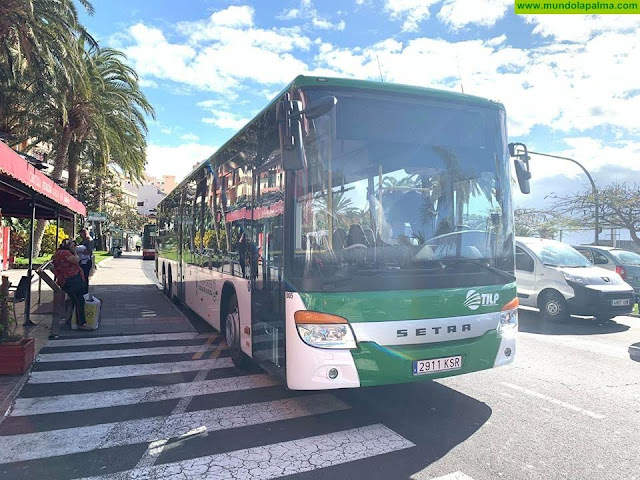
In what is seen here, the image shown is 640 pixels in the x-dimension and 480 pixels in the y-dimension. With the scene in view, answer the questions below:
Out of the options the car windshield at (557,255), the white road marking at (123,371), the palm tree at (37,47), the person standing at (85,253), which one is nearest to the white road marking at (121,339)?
the white road marking at (123,371)

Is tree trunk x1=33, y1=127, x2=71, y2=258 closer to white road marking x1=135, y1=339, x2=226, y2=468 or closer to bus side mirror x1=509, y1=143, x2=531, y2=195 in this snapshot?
white road marking x1=135, y1=339, x2=226, y2=468

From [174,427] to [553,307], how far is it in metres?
8.53

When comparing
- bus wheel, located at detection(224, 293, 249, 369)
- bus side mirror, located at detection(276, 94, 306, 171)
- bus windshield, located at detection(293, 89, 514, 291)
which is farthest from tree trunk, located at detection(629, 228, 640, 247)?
bus side mirror, located at detection(276, 94, 306, 171)

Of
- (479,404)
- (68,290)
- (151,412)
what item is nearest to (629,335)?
(479,404)

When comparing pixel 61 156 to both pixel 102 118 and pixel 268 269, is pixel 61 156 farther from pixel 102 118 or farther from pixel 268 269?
pixel 268 269

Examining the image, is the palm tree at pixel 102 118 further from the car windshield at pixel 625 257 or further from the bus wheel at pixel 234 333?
the car windshield at pixel 625 257

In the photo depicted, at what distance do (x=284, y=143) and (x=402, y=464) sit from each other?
2755 mm

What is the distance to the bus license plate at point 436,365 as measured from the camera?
14.2 ft

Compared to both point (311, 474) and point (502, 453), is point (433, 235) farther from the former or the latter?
point (311, 474)

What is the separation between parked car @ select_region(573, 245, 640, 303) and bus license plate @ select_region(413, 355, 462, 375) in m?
Result: 10.1

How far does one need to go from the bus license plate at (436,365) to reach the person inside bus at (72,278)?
22.9 feet

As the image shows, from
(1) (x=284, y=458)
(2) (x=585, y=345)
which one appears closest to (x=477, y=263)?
(1) (x=284, y=458)

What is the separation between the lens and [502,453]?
3945 mm

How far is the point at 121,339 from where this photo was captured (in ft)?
28.0
